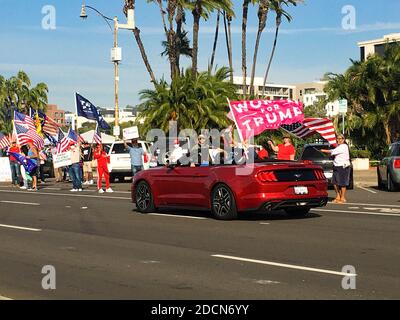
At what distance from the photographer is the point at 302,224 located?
12.9 m

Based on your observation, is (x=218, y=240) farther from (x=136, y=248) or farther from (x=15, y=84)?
(x=15, y=84)

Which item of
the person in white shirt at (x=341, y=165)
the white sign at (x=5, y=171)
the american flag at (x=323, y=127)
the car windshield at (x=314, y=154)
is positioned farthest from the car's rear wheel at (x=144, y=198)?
the white sign at (x=5, y=171)

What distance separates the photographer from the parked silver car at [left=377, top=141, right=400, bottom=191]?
20.7 metres

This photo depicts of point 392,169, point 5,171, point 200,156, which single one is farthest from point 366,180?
point 5,171

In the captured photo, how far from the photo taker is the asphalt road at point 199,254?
735cm

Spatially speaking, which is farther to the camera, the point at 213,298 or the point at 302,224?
the point at 302,224

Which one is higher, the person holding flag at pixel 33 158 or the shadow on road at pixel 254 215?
the person holding flag at pixel 33 158

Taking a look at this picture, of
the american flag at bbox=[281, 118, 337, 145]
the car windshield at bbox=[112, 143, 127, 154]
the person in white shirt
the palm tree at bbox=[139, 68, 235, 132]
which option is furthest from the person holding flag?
the person in white shirt

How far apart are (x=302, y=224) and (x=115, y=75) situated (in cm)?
2342

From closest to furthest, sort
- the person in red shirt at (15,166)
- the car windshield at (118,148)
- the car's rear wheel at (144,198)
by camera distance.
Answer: the car's rear wheel at (144,198) < the person in red shirt at (15,166) < the car windshield at (118,148)

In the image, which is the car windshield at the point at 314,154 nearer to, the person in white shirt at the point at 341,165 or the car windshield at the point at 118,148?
the person in white shirt at the point at 341,165

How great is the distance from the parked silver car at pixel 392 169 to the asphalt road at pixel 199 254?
466cm

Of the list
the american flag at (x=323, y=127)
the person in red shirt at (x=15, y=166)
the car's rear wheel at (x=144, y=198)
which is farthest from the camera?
the person in red shirt at (x=15, y=166)
